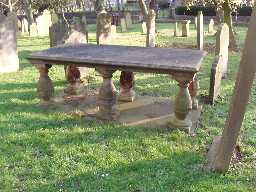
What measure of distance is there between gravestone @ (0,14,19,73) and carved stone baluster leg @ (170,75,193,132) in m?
6.54

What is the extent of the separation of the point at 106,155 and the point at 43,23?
67.3 ft

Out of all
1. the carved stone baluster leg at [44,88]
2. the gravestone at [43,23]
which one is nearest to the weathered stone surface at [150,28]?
the carved stone baluster leg at [44,88]

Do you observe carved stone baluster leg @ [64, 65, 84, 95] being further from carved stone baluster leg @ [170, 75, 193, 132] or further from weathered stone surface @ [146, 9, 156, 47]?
weathered stone surface @ [146, 9, 156, 47]

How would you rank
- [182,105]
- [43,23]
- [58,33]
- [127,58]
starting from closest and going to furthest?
[182,105] → [127,58] → [58,33] → [43,23]

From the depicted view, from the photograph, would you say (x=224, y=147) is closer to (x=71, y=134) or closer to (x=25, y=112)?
(x=71, y=134)

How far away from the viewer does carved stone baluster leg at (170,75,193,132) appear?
246 inches

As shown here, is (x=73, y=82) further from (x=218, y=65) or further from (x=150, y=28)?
(x=150, y=28)

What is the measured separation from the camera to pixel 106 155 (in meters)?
5.43

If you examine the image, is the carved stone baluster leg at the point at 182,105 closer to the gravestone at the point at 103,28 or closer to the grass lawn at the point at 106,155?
the grass lawn at the point at 106,155

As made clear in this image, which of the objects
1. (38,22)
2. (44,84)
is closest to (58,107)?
(44,84)

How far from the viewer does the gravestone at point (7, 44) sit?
433 inches

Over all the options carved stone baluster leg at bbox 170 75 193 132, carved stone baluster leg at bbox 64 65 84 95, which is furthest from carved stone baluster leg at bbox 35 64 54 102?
carved stone baluster leg at bbox 170 75 193 132

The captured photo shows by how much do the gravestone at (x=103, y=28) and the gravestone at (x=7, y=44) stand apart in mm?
4421

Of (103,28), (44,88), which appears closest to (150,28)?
(103,28)
